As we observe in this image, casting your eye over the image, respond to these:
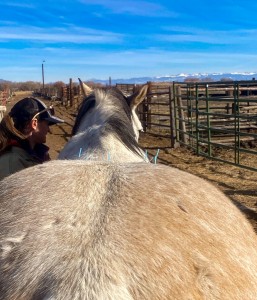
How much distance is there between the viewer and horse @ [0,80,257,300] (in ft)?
3.58

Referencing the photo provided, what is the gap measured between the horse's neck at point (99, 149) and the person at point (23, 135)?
11.0 inches

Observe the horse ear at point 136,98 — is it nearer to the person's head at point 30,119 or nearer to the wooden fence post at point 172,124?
the person's head at point 30,119

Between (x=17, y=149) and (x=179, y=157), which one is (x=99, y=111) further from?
(x=179, y=157)

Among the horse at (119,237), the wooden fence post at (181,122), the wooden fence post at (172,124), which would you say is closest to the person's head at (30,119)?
the horse at (119,237)

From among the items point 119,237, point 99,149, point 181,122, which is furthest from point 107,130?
point 181,122

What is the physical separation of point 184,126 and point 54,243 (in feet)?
36.9

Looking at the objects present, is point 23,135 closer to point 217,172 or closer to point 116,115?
point 116,115

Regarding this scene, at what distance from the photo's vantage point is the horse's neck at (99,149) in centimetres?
262

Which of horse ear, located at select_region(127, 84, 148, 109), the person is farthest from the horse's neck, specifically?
horse ear, located at select_region(127, 84, 148, 109)

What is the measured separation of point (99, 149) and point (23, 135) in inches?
27.0

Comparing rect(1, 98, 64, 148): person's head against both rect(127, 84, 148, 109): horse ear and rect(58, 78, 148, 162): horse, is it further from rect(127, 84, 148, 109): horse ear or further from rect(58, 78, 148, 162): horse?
rect(127, 84, 148, 109): horse ear

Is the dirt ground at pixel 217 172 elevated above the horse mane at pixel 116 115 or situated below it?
below

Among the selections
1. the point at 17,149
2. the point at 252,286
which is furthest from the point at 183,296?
the point at 17,149

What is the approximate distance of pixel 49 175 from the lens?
1.53 meters
